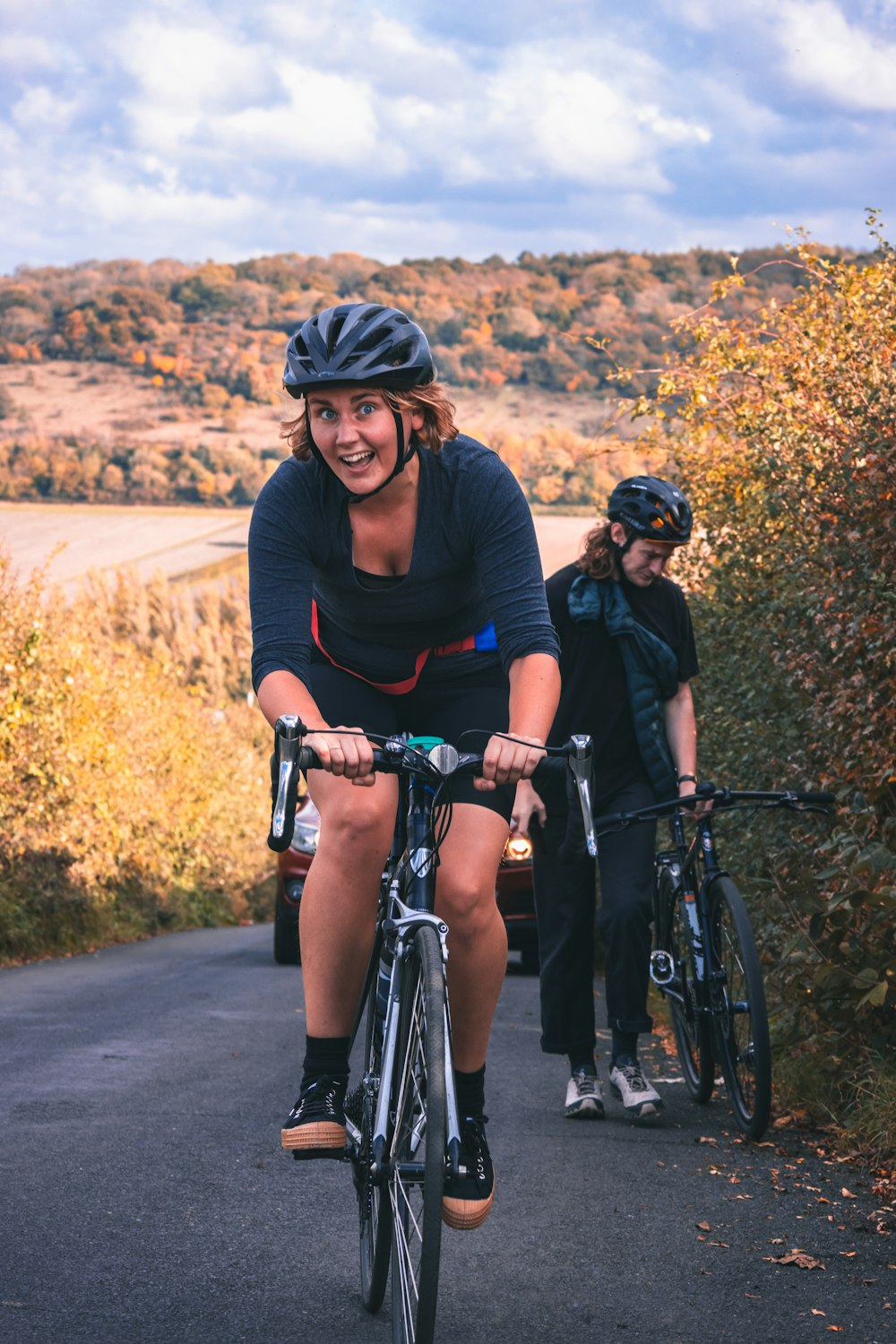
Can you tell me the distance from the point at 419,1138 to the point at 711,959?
10.7 ft

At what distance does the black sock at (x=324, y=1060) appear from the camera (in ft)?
13.3

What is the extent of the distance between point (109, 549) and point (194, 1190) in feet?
266

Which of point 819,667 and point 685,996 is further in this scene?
point 819,667

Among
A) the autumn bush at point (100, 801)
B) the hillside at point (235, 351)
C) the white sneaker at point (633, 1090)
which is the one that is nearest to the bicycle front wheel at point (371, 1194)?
the white sneaker at point (633, 1090)

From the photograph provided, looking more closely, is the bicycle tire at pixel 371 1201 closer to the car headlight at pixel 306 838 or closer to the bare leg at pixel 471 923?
the bare leg at pixel 471 923

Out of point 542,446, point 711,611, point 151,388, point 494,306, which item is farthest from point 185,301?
point 711,611

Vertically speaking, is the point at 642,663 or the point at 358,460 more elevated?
the point at 358,460

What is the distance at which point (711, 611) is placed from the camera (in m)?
11.0

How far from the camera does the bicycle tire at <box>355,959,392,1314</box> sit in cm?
380

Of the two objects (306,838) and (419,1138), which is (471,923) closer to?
(419,1138)

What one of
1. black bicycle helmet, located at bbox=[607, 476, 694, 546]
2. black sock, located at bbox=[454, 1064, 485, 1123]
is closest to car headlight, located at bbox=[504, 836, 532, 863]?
black bicycle helmet, located at bbox=[607, 476, 694, 546]

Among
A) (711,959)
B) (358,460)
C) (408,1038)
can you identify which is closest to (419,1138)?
(408,1038)

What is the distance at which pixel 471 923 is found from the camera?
389 cm

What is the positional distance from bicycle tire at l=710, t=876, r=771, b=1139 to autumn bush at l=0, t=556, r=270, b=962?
32.7ft
